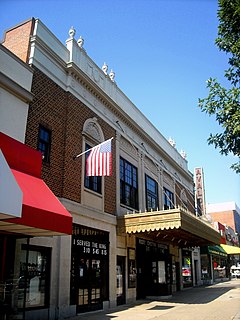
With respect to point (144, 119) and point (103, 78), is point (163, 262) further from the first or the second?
point (103, 78)

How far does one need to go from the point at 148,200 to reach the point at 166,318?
1060 cm

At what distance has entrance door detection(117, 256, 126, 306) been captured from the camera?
663 inches

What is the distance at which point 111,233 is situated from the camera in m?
16.8

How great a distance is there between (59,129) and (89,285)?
21.7ft

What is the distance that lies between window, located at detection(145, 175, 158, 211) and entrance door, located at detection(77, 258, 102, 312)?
25.6 ft

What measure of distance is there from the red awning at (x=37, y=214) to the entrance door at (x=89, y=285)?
4.64 metres

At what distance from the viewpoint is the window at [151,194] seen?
73.7 feet

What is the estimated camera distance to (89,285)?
47.0 feet

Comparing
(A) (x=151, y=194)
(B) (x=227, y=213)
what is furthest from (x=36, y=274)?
(B) (x=227, y=213)

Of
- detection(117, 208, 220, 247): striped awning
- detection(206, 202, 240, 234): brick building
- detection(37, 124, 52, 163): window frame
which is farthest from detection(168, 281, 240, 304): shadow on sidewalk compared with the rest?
detection(206, 202, 240, 234): brick building

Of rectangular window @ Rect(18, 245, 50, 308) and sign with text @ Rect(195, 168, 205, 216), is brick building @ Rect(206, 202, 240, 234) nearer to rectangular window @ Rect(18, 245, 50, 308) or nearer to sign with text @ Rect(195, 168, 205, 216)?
sign with text @ Rect(195, 168, 205, 216)

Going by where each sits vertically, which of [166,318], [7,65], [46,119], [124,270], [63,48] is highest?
[63,48]

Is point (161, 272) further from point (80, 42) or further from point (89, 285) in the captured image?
point (80, 42)

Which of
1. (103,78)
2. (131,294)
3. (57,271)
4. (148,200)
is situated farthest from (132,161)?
(57,271)
